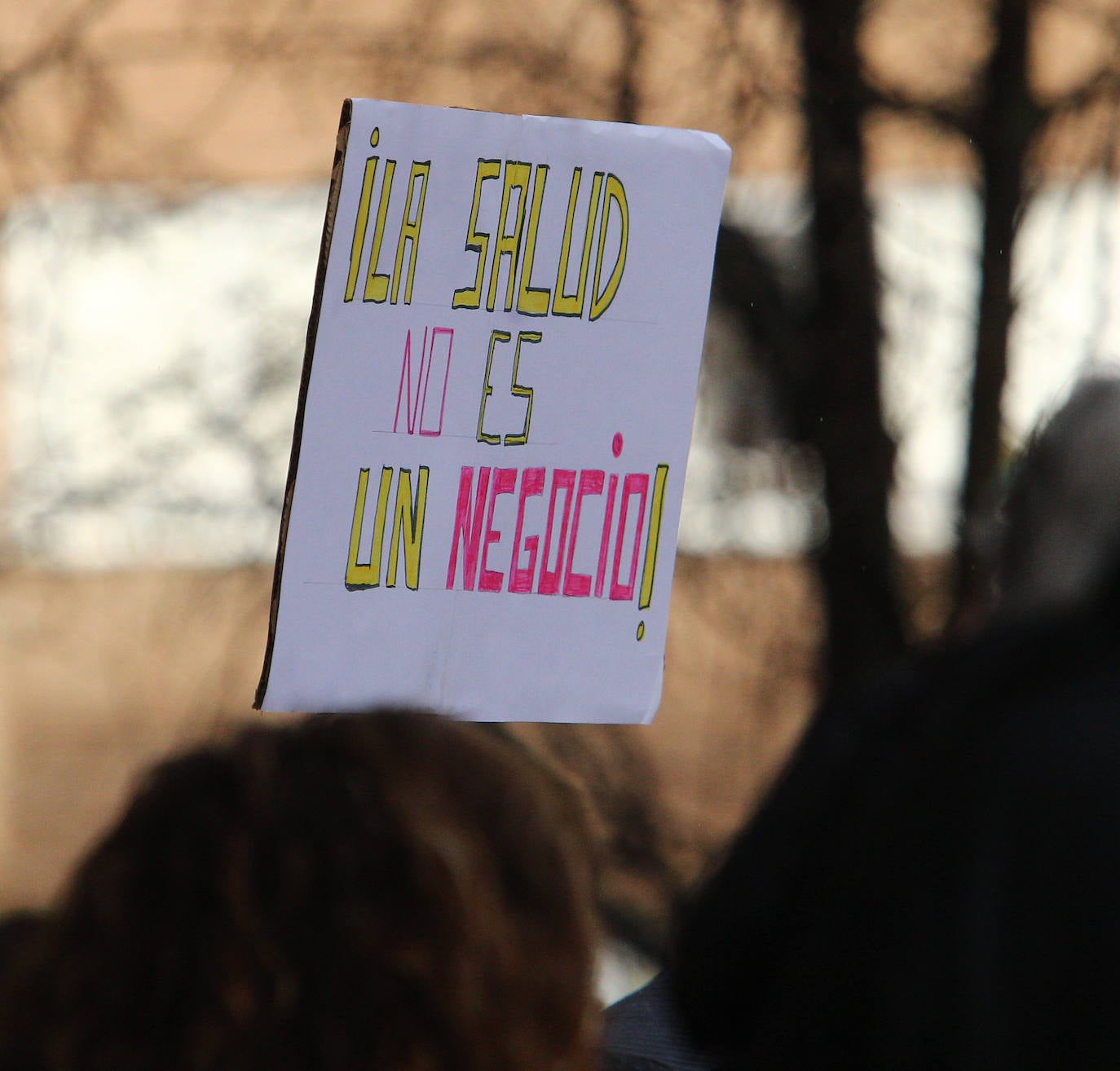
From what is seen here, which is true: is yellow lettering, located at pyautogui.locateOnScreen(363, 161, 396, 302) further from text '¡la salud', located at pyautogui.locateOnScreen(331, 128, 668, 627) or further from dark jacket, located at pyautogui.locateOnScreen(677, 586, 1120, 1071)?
dark jacket, located at pyautogui.locateOnScreen(677, 586, 1120, 1071)

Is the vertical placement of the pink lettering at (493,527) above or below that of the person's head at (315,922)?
above

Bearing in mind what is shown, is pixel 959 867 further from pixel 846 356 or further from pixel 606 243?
pixel 846 356

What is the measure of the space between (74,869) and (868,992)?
1.67 feet

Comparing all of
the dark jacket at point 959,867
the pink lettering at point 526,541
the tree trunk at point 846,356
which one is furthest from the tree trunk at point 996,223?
the dark jacket at point 959,867

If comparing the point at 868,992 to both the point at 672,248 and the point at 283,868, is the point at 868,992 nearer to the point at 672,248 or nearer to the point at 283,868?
the point at 283,868

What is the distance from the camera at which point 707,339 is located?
2.74 meters

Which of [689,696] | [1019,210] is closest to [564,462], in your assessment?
[689,696]

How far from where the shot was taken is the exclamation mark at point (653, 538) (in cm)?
162

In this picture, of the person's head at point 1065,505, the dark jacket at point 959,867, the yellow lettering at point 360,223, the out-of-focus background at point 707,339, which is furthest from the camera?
the out-of-focus background at point 707,339

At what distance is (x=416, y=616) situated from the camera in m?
1.55

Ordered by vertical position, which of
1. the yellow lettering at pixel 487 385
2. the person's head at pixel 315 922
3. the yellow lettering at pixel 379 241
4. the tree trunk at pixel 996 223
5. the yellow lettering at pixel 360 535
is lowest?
the person's head at pixel 315 922

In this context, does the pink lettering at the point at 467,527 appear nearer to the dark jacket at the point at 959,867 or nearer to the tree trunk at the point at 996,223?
the dark jacket at the point at 959,867

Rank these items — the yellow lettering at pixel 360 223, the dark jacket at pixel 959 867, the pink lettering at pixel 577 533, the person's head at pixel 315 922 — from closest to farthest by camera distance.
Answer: the person's head at pixel 315 922, the dark jacket at pixel 959 867, the yellow lettering at pixel 360 223, the pink lettering at pixel 577 533

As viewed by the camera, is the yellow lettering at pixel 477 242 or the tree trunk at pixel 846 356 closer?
the yellow lettering at pixel 477 242
